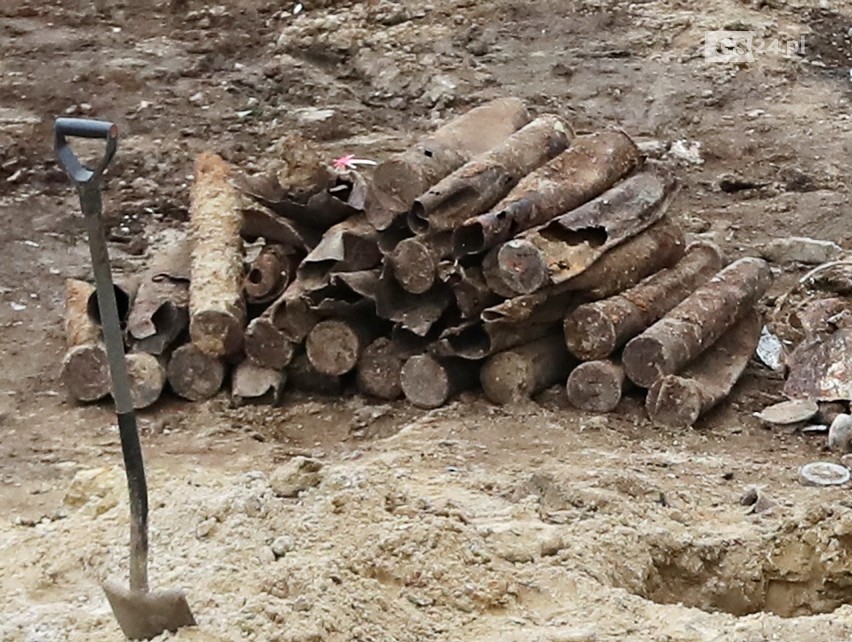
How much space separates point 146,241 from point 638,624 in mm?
4645

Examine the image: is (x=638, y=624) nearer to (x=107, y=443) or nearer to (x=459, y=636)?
(x=459, y=636)

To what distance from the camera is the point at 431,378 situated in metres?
5.98

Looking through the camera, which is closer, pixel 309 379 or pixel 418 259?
pixel 418 259

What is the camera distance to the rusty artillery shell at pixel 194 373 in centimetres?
612

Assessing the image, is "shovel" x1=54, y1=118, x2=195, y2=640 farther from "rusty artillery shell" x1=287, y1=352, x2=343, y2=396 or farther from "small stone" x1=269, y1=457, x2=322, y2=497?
"rusty artillery shell" x1=287, y1=352, x2=343, y2=396

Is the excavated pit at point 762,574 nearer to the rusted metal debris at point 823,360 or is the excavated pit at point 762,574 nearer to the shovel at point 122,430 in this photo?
the rusted metal debris at point 823,360

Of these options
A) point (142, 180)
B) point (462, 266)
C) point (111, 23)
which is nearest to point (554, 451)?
point (462, 266)

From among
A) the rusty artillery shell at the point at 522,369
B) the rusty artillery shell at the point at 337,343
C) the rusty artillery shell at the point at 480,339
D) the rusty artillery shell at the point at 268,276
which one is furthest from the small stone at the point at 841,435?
the rusty artillery shell at the point at 268,276

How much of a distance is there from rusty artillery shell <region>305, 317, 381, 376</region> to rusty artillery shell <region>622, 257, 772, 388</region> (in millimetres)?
1101

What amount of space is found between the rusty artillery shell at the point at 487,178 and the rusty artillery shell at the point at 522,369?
61cm

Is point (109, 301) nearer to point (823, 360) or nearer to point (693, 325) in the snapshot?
point (693, 325)

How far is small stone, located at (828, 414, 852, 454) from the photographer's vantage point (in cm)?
573

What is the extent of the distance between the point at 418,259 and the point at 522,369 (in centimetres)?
65
